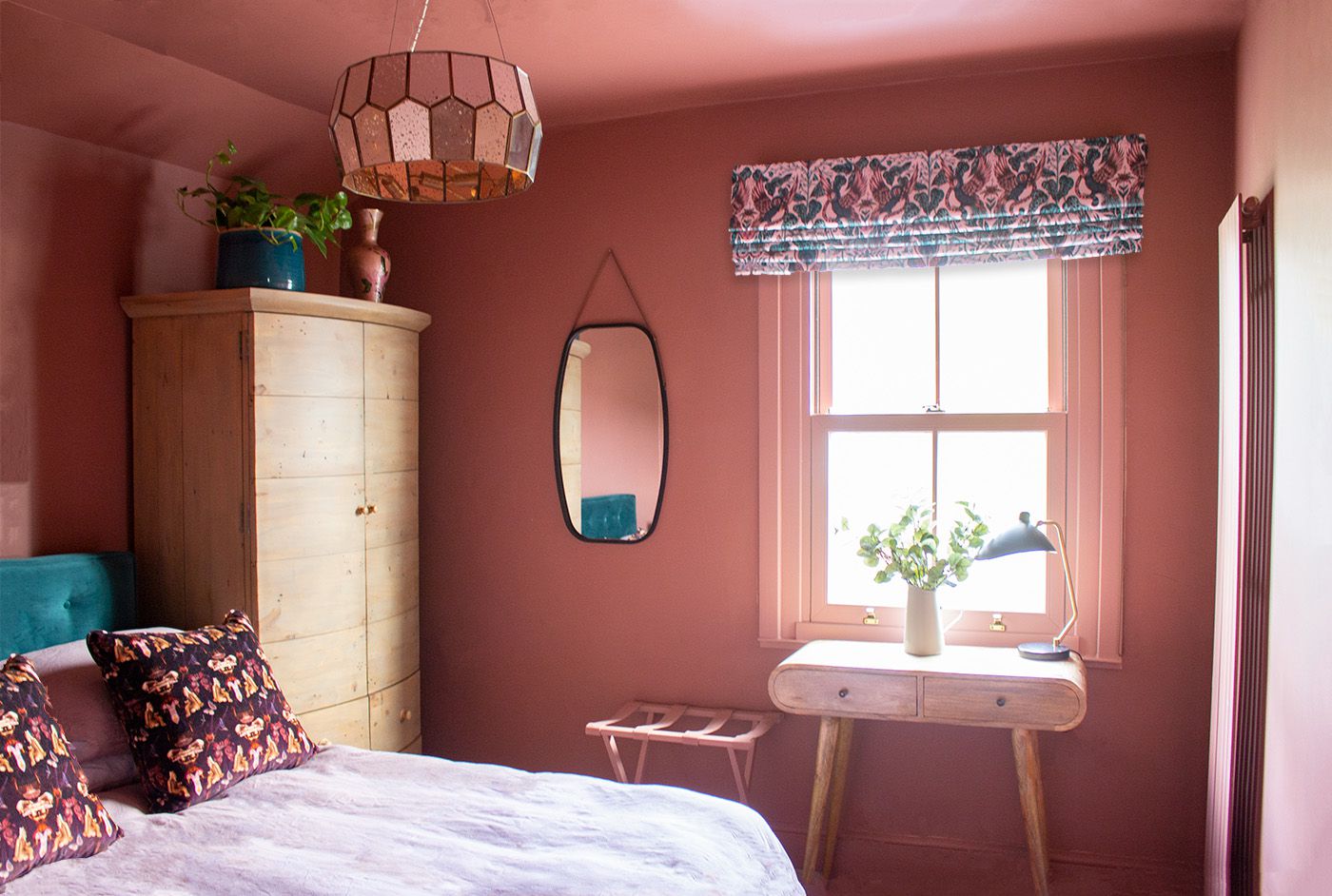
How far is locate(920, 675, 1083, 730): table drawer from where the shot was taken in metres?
2.78

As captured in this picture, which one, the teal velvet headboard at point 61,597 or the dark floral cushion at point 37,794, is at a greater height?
the teal velvet headboard at point 61,597

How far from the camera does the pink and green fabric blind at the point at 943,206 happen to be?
3070 mm

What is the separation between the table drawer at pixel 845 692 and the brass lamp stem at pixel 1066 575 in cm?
51


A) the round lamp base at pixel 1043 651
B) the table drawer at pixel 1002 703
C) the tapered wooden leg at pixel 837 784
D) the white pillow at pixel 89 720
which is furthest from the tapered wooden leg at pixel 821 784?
the white pillow at pixel 89 720

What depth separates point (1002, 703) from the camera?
9.25ft

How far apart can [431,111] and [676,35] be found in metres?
1.50

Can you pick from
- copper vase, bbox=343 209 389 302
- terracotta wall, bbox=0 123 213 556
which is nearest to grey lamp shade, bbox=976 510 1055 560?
copper vase, bbox=343 209 389 302

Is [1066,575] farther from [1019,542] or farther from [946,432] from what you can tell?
[946,432]

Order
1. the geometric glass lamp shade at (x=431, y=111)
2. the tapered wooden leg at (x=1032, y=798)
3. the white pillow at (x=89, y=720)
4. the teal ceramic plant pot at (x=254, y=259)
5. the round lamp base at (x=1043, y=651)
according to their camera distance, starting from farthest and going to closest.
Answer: the teal ceramic plant pot at (x=254, y=259) < the round lamp base at (x=1043, y=651) < the tapered wooden leg at (x=1032, y=798) < the white pillow at (x=89, y=720) < the geometric glass lamp shade at (x=431, y=111)

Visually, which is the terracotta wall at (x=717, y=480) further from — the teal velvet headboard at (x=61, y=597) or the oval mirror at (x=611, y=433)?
the teal velvet headboard at (x=61, y=597)

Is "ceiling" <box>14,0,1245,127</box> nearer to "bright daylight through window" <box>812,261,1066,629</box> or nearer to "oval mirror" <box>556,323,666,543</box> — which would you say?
"bright daylight through window" <box>812,261,1066,629</box>

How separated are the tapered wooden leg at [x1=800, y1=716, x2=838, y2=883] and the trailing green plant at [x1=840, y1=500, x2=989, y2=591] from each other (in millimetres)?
482

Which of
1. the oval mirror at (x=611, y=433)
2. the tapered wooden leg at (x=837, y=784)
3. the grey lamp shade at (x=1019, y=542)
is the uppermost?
the oval mirror at (x=611, y=433)

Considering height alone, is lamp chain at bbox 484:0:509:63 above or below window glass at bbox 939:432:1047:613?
above
